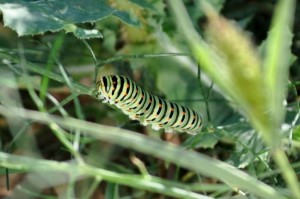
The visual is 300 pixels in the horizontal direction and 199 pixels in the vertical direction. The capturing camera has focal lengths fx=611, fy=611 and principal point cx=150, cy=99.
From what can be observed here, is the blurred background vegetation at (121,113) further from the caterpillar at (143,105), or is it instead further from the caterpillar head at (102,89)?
the caterpillar head at (102,89)

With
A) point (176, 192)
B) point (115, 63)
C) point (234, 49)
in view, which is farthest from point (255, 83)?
point (115, 63)

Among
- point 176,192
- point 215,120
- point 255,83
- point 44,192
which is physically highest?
point 255,83

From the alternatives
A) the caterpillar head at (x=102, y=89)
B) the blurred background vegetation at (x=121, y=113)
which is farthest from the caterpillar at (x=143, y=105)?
the blurred background vegetation at (x=121, y=113)

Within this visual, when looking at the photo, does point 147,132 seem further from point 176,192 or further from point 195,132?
point 176,192

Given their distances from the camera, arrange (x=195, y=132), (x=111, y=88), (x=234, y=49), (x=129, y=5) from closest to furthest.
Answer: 1. (x=234, y=49)
2. (x=111, y=88)
3. (x=195, y=132)
4. (x=129, y=5)

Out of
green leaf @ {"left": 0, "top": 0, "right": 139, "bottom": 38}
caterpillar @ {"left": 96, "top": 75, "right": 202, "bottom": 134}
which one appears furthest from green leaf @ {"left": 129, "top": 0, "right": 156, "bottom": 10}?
caterpillar @ {"left": 96, "top": 75, "right": 202, "bottom": 134}

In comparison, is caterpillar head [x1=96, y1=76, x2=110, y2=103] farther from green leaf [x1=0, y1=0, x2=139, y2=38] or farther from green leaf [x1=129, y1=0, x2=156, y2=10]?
green leaf [x1=129, y1=0, x2=156, y2=10]
